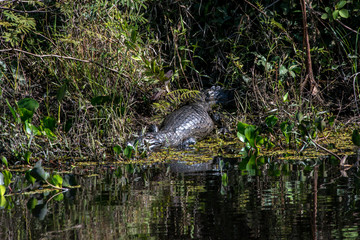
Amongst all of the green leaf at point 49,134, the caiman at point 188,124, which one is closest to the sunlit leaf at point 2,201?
the green leaf at point 49,134

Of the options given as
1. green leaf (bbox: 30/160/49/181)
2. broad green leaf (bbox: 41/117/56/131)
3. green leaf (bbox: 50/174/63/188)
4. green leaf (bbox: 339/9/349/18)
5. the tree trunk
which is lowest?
green leaf (bbox: 50/174/63/188)

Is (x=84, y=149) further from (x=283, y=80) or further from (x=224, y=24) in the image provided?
(x=224, y=24)

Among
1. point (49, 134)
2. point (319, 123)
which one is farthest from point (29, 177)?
point (319, 123)

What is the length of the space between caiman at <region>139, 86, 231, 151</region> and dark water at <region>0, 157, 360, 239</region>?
169 cm

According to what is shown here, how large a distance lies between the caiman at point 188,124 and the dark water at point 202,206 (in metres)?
1.69

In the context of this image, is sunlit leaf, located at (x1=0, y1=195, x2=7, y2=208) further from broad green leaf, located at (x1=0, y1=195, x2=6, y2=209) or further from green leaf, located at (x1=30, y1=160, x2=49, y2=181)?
green leaf, located at (x1=30, y1=160, x2=49, y2=181)

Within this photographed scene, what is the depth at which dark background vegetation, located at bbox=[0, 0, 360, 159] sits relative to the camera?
5391 millimetres

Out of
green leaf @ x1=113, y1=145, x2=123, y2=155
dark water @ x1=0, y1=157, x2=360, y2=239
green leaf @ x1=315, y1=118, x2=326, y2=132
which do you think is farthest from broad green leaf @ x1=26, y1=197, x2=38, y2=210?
green leaf @ x1=315, y1=118, x2=326, y2=132

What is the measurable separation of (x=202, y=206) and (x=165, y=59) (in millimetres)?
4332

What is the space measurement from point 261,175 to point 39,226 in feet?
5.14

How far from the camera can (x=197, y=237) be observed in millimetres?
1888

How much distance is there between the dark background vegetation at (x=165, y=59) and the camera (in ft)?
17.7

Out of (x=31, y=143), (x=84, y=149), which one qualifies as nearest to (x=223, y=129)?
(x=84, y=149)

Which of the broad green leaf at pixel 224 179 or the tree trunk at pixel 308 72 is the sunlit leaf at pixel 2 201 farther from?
the tree trunk at pixel 308 72
